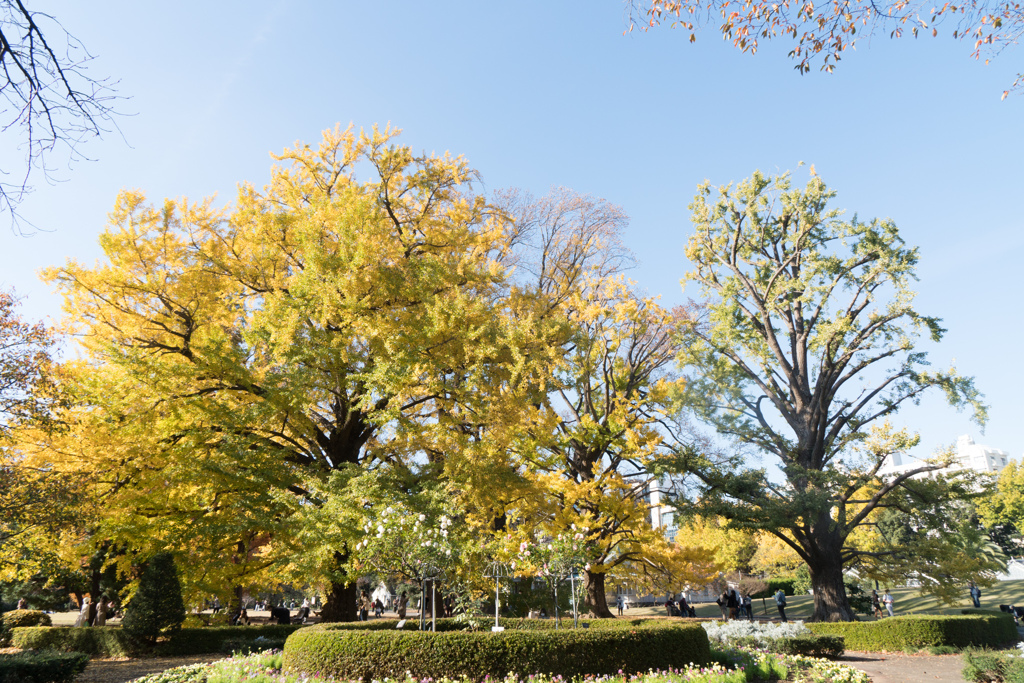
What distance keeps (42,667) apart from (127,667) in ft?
11.5

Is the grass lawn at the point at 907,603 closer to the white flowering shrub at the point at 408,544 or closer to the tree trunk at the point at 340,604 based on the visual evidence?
the tree trunk at the point at 340,604

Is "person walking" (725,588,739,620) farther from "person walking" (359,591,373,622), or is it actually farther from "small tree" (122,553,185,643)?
"small tree" (122,553,185,643)

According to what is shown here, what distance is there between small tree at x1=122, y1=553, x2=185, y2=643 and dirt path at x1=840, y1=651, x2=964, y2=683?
51.7ft

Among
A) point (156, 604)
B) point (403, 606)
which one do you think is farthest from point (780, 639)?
point (403, 606)

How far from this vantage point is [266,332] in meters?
12.5

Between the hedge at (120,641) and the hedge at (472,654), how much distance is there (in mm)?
7743

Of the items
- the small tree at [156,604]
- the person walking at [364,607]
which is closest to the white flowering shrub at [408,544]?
the small tree at [156,604]

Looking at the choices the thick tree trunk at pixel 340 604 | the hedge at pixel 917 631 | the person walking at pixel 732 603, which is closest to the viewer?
the hedge at pixel 917 631

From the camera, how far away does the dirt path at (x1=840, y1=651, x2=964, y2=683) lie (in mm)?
10109

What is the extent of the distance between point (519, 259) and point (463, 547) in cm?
1192

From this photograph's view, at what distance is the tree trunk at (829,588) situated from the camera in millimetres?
17625

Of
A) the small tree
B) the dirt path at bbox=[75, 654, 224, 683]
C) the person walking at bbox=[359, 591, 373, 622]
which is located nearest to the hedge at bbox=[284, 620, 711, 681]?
the dirt path at bbox=[75, 654, 224, 683]

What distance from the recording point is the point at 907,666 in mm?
12016

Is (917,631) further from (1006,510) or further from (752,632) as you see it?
(1006,510)
